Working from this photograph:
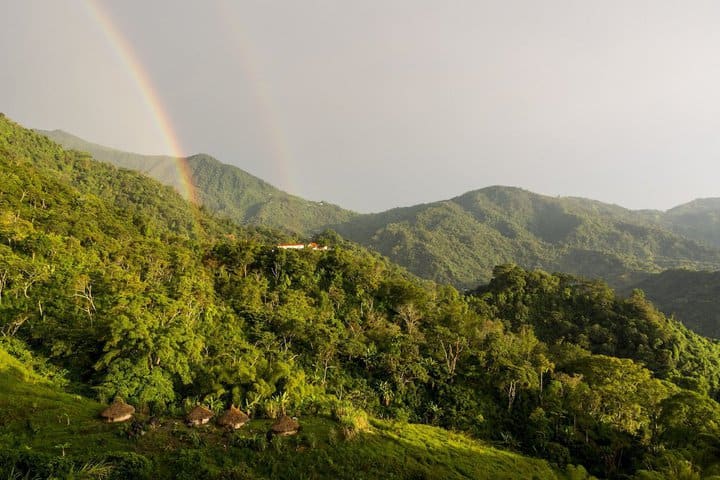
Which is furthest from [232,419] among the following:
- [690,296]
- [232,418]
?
[690,296]

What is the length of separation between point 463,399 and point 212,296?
22262mm

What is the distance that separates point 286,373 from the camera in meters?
23.6

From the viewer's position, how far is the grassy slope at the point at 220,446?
41.9 feet

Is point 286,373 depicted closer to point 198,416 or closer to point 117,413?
point 198,416

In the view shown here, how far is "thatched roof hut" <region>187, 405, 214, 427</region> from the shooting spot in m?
16.3

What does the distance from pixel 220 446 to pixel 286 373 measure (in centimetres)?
901

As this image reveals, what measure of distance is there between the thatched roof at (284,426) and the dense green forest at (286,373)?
2.19ft

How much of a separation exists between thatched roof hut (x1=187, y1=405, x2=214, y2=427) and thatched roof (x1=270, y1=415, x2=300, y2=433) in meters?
2.73

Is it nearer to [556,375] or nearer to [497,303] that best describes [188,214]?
[497,303]

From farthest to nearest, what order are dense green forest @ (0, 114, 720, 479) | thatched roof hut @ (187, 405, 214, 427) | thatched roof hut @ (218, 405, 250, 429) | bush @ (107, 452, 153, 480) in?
thatched roof hut @ (218, 405, 250, 429), thatched roof hut @ (187, 405, 214, 427), dense green forest @ (0, 114, 720, 479), bush @ (107, 452, 153, 480)

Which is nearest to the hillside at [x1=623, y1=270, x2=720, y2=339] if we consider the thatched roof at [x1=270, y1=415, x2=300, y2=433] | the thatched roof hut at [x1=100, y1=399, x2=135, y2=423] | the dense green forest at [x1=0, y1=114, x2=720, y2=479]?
the dense green forest at [x1=0, y1=114, x2=720, y2=479]

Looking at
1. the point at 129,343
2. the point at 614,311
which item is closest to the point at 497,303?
the point at 614,311

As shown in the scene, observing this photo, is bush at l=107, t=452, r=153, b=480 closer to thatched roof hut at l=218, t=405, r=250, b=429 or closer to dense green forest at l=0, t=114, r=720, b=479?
dense green forest at l=0, t=114, r=720, b=479

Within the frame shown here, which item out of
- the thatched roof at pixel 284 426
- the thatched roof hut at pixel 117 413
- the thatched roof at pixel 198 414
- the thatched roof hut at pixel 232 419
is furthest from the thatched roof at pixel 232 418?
the thatched roof hut at pixel 117 413
